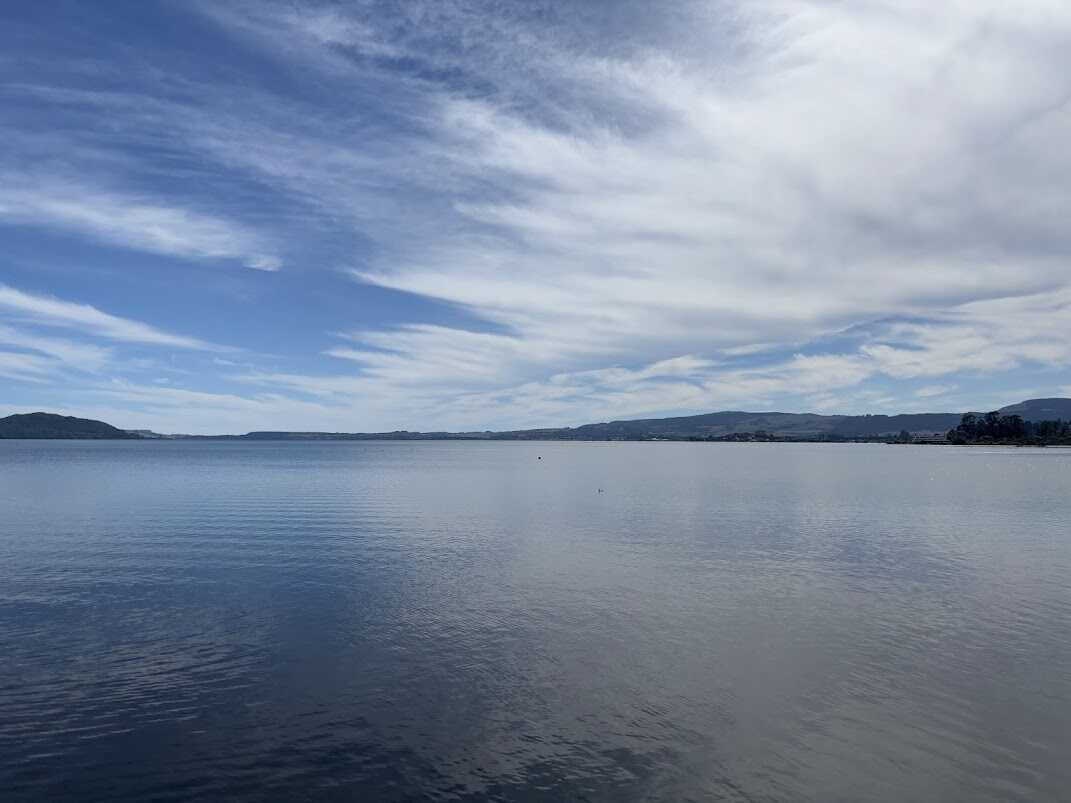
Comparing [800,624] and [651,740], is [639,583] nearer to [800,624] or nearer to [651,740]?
[800,624]

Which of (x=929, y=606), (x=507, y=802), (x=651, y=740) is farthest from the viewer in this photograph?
(x=929, y=606)

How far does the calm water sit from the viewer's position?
19.2m

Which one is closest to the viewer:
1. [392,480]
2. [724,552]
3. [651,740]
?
[651,740]

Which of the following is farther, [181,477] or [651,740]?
[181,477]

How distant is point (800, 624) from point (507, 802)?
812 inches

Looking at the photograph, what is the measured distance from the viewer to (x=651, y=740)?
70.0ft

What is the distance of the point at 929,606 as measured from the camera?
36.7 m

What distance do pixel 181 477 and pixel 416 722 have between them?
128 meters

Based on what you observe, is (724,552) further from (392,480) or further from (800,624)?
(392,480)

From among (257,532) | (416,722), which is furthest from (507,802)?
(257,532)

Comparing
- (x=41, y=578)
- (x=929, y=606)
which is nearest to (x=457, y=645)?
(x=929, y=606)

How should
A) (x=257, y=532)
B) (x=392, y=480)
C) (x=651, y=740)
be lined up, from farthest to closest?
(x=392, y=480), (x=257, y=532), (x=651, y=740)

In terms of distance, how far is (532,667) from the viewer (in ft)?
89.1

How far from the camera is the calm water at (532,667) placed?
63.0 ft
